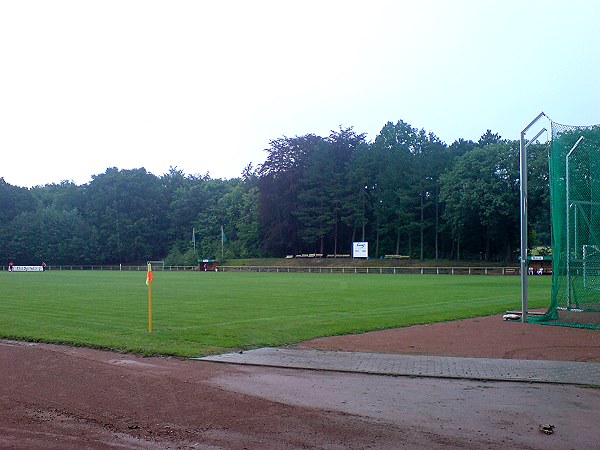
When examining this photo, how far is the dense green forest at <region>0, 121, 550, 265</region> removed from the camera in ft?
232

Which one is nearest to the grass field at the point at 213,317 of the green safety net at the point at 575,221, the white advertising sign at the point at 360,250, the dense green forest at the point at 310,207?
the green safety net at the point at 575,221

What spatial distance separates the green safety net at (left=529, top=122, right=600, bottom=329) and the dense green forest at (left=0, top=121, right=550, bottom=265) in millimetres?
49546

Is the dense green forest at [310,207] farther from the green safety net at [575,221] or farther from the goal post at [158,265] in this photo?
the green safety net at [575,221]

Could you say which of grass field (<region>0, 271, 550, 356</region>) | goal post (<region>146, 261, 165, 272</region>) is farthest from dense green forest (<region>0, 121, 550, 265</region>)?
grass field (<region>0, 271, 550, 356</region>)

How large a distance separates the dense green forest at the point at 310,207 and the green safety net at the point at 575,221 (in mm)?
49546

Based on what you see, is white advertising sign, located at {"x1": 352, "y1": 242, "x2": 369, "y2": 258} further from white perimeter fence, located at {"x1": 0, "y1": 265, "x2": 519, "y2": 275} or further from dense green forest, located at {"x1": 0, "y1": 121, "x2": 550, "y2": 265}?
dense green forest, located at {"x1": 0, "y1": 121, "x2": 550, "y2": 265}

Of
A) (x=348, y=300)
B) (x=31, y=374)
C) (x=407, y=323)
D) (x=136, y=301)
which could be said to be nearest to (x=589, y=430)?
(x=31, y=374)

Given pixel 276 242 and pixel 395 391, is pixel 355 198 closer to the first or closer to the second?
pixel 276 242

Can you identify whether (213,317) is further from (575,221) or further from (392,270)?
(392,270)

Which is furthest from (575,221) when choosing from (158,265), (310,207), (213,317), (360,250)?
(158,265)

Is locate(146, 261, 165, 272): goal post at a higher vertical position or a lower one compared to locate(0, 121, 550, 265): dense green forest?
lower

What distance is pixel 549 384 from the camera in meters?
8.90

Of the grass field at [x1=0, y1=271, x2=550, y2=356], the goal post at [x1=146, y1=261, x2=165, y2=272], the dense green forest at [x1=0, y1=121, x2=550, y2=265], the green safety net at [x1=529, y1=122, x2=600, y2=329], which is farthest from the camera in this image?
the goal post at [x1=146, y1=261, x2=165, y2=272]

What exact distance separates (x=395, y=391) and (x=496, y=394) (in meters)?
1.36
